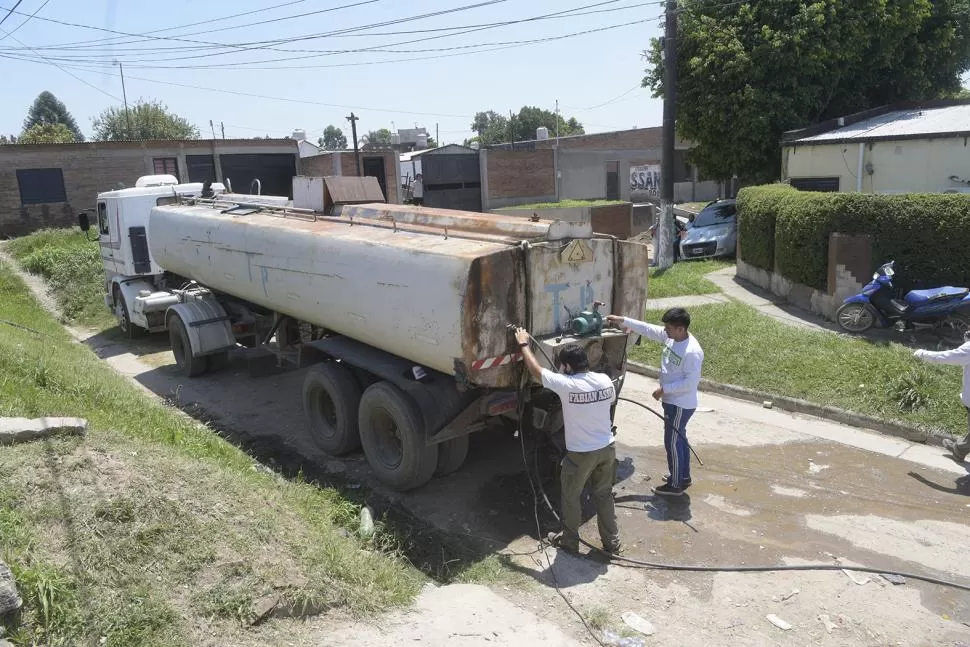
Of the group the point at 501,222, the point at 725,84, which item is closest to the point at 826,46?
the point at 725,84

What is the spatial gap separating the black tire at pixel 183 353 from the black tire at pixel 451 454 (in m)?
5.18

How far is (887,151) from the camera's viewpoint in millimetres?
16562

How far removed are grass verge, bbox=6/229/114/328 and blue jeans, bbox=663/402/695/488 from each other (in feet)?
41.0

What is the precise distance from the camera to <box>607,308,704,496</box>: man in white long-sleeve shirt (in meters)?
5.94

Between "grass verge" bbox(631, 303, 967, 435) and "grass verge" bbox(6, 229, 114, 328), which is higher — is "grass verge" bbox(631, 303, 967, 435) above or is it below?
below

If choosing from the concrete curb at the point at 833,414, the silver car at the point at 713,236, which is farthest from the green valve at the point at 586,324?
the silver car at the point at 713,236

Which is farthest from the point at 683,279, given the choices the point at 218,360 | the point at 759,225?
the point at 218,360

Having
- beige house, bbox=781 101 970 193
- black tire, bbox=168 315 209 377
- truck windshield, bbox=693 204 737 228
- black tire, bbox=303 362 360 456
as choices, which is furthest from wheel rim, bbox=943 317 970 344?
truck windshield, bbox=693 204 737 228

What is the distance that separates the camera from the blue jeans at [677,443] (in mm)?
6051

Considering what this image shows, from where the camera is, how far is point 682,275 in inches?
645

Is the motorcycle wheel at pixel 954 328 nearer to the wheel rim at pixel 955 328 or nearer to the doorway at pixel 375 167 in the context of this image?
the wheel rim at pixel 955 328

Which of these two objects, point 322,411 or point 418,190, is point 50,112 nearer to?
point 418,190

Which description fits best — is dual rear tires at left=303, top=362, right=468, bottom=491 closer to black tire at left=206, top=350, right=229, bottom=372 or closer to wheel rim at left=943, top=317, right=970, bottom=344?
black tire at left=206, top=350, right=229, bottom=372

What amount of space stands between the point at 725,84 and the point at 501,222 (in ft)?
54.0
